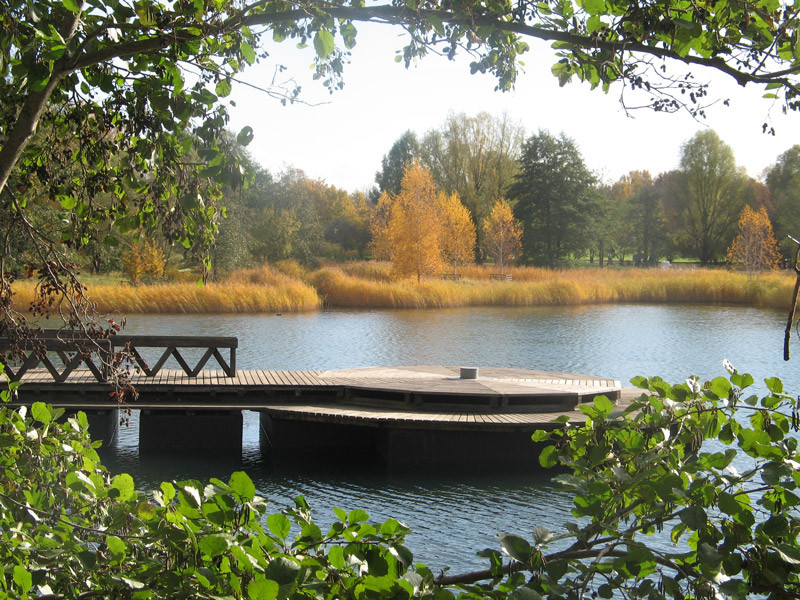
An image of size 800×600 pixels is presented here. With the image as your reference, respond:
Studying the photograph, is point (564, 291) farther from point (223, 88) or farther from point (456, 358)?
point (223, 88)

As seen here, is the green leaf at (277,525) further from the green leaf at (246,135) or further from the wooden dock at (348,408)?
the wooden dock at (348,408)

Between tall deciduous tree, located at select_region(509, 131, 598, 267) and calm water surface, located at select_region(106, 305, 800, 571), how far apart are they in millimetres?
17273

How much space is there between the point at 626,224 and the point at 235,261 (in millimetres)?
32893

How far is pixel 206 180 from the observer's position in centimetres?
425

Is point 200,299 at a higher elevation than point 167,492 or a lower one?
lower

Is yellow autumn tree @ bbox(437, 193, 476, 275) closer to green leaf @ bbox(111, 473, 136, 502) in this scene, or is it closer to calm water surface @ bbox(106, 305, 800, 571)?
calm water surface @ bbox(106, 305, 800, 571)

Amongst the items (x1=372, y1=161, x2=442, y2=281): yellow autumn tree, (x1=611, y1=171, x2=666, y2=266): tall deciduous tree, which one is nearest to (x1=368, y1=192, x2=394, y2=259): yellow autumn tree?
(x1=372, y1=161, x2=442, y2=281): yellow autumn tree

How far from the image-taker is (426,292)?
3141 cm

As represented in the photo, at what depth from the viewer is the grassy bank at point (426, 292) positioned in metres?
28.0

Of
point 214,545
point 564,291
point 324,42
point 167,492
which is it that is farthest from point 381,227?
point 214,545

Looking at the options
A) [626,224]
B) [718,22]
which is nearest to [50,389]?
[718,22]

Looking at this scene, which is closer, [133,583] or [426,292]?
[133,583]

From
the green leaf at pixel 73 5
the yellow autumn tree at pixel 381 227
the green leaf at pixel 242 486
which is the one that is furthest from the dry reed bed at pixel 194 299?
the green leaf at pixel 242 486

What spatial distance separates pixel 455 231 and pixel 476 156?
1119 centimetres
